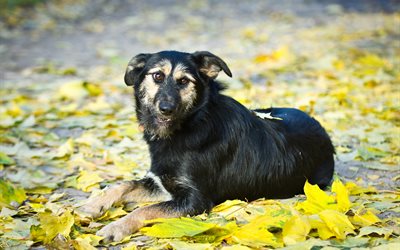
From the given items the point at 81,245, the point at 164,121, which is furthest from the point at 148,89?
the point at 81,245

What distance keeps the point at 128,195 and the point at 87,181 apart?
681 mm

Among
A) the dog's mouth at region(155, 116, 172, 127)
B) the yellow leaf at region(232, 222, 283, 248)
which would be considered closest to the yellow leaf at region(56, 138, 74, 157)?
the dog's mouth at region(155, 116, 172, 127)

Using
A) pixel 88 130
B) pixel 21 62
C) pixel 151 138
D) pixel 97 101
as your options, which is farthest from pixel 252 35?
pixel 151 138

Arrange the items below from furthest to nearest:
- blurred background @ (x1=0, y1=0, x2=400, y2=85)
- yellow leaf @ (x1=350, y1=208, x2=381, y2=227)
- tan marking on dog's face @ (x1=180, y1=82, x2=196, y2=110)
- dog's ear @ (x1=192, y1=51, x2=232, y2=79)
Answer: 1. blurred background @ (x1=0, y1=0, x2=400, y2=85)
2. dog's ear @ (x1=192, y1=51, x2=232, y2=79)
3. tan marking on dog's face @ (x1=180, y1=82, x2=196, y2=110)
4. yellow leaf @ (x1=350, y1=208, x2=381, y2=227)

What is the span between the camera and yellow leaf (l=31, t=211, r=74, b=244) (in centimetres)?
406

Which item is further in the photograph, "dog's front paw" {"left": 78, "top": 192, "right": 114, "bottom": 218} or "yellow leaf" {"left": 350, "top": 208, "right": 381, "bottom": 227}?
"dog's front paw" {"left": 78, "top": 192, "right": 114, "bottom": 218}

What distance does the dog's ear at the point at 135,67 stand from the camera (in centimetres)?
510

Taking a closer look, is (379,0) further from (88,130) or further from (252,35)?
(88,130)

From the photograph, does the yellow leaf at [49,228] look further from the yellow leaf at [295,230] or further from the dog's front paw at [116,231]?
the yellow leaf at [295,230]

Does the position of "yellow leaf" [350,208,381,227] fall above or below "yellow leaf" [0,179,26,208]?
below

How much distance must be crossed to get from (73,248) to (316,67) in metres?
7.94

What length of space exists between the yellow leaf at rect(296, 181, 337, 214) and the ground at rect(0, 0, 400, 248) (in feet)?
1.47

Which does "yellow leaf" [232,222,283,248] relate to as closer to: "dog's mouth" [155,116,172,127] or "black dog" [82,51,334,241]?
"black dog" [82,51,334,241]

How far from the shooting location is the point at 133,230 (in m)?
4.23
